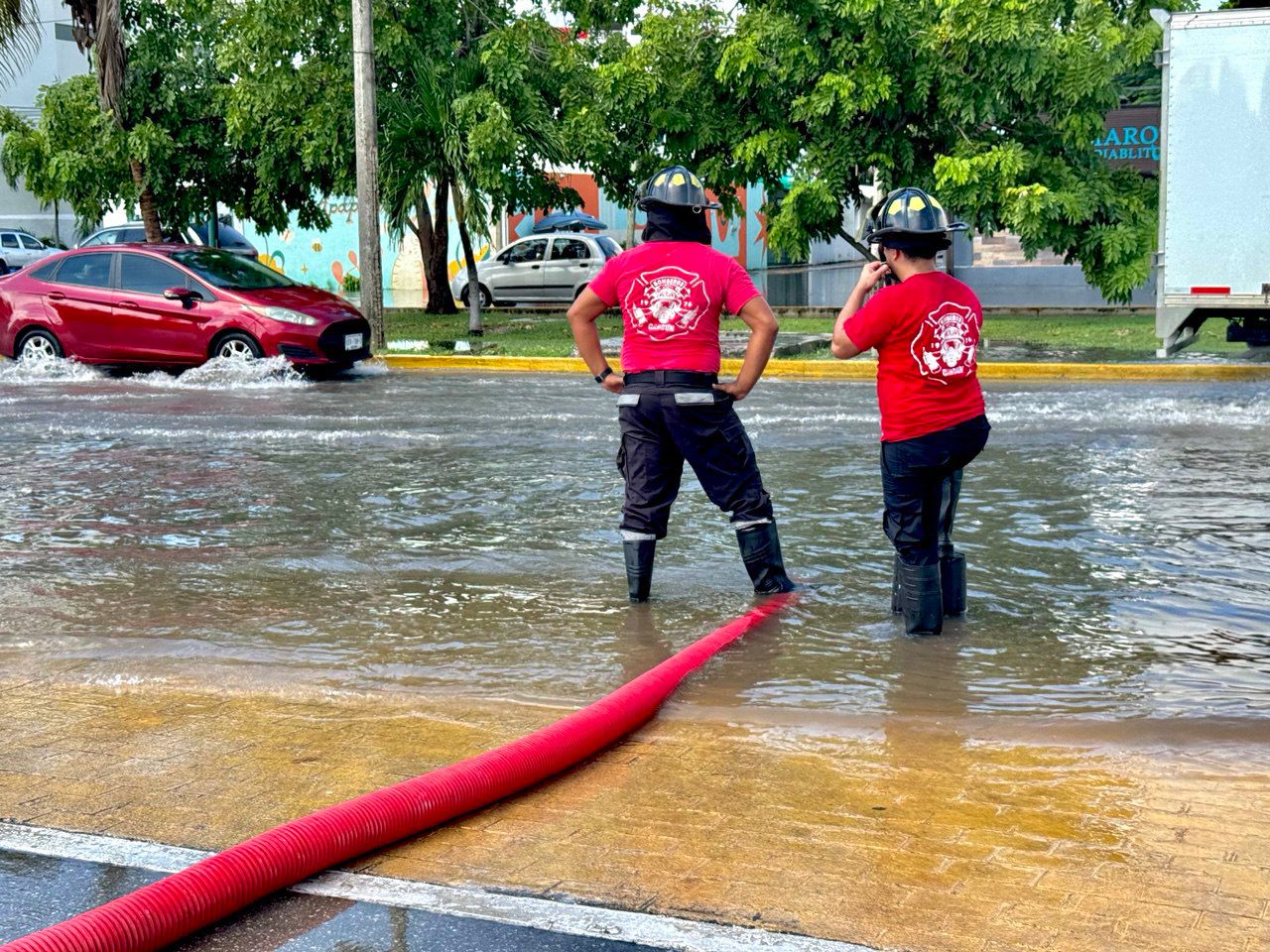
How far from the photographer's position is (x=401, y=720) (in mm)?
5066

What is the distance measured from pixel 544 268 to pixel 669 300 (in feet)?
79.7

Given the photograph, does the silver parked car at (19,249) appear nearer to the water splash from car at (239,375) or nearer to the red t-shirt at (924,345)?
the water splash from car at (239,375)

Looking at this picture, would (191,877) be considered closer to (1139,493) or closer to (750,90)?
(1139,493)

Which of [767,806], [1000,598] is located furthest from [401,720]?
[1000,598]

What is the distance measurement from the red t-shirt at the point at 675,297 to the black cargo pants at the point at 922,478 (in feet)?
2.90

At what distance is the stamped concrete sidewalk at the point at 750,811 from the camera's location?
3.48m

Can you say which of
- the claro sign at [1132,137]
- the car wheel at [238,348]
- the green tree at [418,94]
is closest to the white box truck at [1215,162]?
the green tree at [418,94]

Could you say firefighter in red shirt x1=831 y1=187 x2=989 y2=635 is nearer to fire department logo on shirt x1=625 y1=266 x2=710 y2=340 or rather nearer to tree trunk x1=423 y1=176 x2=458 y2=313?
fire department logo on shirt x1=625 y1=266 x2=710 y2=340

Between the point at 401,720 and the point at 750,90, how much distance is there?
1758 centimetres

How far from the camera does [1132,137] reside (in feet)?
88.6

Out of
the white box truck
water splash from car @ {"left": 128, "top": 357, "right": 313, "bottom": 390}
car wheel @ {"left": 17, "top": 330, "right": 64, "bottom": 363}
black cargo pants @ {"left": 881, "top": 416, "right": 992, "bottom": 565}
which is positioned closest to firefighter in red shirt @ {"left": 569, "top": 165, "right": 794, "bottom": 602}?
black cargo pants @ {"left": 881, "top": 416, "right": 992, "bottom": 565}

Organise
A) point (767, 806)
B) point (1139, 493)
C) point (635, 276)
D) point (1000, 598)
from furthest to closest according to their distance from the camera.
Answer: point (1139, 493) < point (1000, 598) < point (635, 276) < point (767, 806)

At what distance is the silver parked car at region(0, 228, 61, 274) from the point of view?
37.3 m

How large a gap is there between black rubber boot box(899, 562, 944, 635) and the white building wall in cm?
4215
